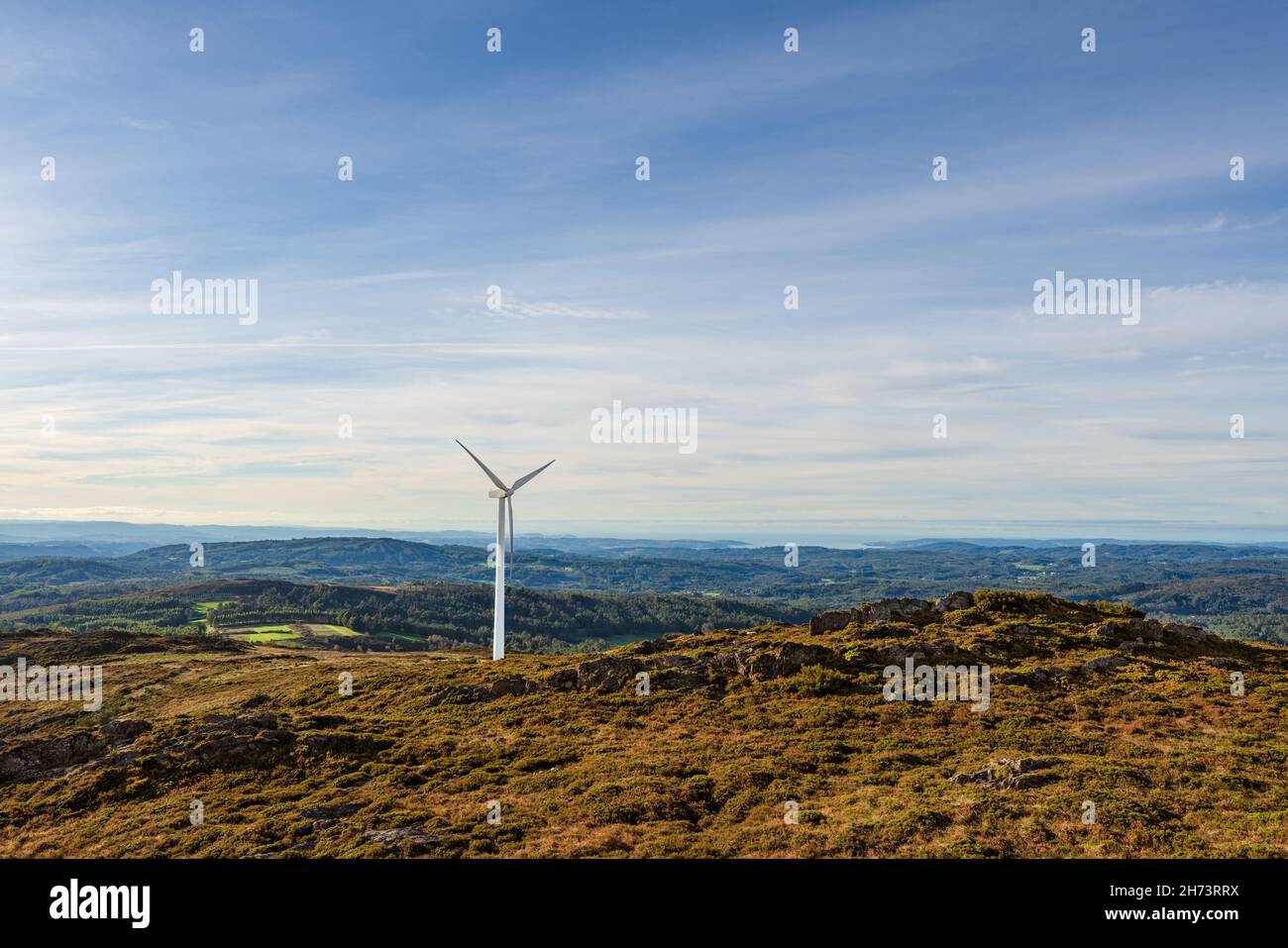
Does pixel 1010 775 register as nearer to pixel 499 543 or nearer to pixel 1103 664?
pixel 1103 664

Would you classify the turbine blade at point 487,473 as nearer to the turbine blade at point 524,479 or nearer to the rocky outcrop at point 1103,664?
the turbine blade at point 524,479

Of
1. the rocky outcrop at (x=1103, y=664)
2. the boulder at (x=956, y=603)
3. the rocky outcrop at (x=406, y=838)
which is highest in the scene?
the boulder at (x=956, y=603)

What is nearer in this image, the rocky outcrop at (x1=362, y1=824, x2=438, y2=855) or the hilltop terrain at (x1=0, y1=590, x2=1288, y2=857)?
the hilltop terrain at (x1=0, y1=590, x2=1288, y2=857)

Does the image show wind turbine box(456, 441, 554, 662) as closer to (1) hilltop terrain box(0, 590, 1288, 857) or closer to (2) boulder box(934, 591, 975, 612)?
(1) hilltop terrain box(0, 590, 1288, 857)

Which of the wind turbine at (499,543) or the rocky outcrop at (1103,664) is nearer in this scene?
the rocky outcrop at (1103,664)

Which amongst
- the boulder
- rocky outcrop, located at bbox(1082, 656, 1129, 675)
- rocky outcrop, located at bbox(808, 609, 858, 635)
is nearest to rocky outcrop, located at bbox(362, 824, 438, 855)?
rocky outcrop, located at bbox(808, 609, 858, 635)

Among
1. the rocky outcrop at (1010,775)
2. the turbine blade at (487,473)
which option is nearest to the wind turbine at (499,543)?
the turbine blade at (487,473)

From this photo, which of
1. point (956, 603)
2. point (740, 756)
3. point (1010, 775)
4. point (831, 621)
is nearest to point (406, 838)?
point (740, 756)

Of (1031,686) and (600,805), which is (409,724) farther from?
(1031,686)

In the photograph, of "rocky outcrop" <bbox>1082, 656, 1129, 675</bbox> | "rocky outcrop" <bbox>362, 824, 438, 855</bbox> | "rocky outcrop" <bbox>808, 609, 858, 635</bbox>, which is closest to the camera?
"rocky outcrop" <bbox>362, 824, 438, 855</bbox>
